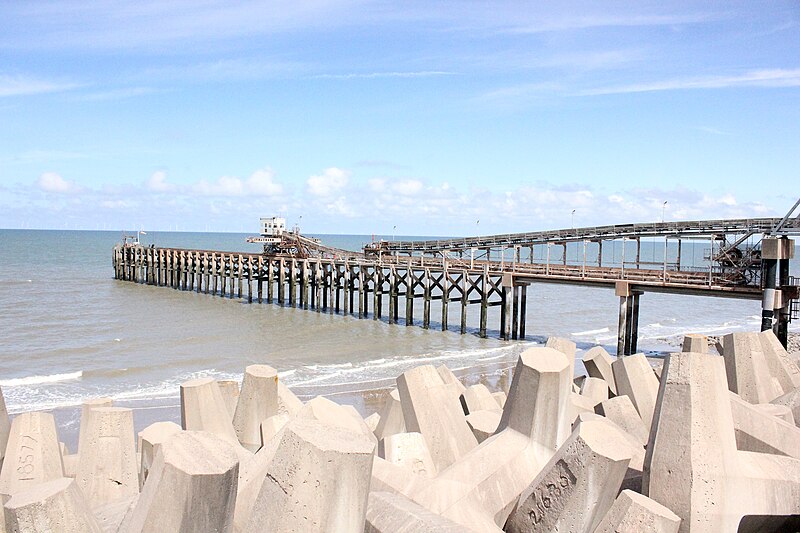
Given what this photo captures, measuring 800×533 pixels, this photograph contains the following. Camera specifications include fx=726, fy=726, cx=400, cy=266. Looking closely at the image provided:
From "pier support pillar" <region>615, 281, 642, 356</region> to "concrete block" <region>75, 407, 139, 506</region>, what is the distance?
2016 centimetres

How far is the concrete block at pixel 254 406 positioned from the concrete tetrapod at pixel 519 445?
2.83 m

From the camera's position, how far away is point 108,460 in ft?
19.4

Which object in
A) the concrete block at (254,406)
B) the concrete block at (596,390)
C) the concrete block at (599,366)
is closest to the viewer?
the concrete block at (254,406)

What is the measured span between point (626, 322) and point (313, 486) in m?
22.4

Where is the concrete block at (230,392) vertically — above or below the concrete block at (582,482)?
below

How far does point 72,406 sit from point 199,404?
11.4m

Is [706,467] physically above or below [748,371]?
above

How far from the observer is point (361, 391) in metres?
18.6

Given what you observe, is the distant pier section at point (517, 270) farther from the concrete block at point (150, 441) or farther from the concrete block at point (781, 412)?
the concrete block at point (150, 441)

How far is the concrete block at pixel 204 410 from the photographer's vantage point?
6855 millimetres

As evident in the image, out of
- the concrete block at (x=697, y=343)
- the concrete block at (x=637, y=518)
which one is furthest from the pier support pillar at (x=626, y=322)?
the concrete block at (x=637, y=518)

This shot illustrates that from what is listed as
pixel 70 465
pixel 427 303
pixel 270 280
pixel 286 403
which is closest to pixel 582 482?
pixel 286 403

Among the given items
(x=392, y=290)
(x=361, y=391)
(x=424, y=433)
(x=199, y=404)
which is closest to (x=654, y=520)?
(x=424, y=433)

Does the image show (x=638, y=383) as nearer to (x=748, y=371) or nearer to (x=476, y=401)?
(x=748, y=371)
